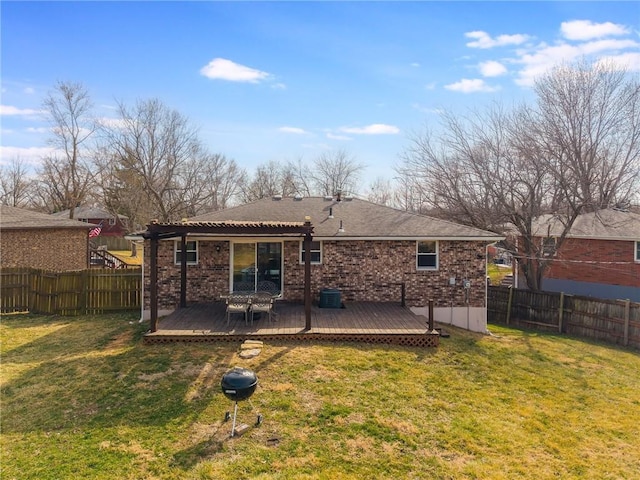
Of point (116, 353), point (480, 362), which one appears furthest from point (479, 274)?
point (116, 353)

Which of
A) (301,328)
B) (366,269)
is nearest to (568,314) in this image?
(366,269)

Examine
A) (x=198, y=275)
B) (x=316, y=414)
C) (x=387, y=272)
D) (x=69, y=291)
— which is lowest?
(x=316, y=414)

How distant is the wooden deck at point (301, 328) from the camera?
9.80 metres

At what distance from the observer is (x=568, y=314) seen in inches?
613

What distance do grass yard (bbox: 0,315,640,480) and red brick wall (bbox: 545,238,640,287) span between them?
11705mm

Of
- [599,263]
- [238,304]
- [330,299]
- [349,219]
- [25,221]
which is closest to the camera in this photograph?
[238,304]

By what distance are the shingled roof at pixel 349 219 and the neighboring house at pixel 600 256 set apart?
282 inches

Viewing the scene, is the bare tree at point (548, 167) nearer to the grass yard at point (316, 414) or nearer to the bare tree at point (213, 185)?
the grass yard at point (316, 414)

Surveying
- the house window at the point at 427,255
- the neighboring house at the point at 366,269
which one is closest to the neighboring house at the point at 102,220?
the neighboring house at the point at 366,269

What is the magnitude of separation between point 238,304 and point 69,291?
737 cm

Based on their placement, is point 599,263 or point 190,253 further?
point 599,263

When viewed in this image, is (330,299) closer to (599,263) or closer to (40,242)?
(40,242)

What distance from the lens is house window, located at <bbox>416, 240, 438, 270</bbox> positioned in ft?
43.9

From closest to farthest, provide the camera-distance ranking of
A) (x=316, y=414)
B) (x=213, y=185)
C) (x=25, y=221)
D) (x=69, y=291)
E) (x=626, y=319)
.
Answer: (x=316, y=414) → (x=626, y=319) → (x=69, y=291) → (x=25, y=221) → (x=213, y=185)
